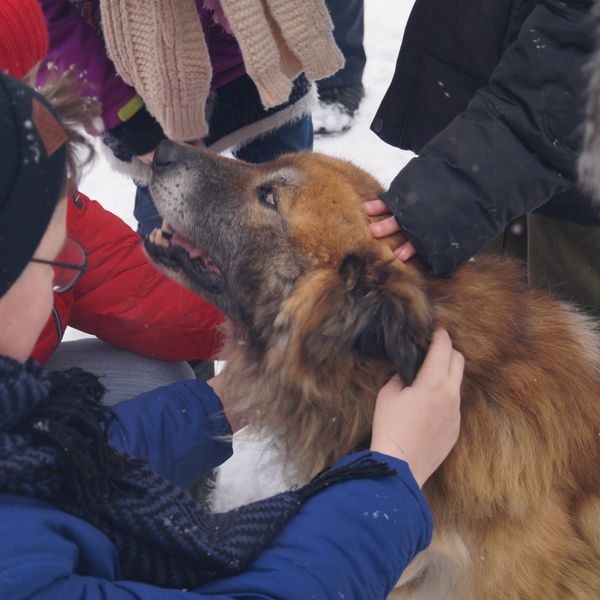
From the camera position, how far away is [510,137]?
1.56 m

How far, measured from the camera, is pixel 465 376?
1.59 metres

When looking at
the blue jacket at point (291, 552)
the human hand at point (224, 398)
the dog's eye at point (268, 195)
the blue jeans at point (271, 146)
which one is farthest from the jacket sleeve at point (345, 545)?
the blue jeans at point (271, 146)

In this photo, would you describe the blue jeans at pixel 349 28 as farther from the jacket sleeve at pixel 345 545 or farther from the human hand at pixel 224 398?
the jacket sleeve at pixel 345 545

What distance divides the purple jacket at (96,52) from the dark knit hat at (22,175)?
105 cm

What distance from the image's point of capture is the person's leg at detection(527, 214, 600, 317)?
2.17 m

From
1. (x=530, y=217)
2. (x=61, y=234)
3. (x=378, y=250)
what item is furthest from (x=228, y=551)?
(x=530, y=217)

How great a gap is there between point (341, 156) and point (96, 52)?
2.93ft

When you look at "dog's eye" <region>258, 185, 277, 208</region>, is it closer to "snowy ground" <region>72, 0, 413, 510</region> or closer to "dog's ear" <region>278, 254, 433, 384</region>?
"dog's ear" <region>278, 254, 433, 384</region>

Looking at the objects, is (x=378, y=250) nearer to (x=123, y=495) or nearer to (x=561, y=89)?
(x=561, y=89)

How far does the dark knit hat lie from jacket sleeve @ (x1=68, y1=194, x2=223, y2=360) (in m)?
1.07

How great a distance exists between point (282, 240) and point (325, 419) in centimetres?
50

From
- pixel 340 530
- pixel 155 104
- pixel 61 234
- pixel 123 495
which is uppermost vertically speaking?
pixel 61 234

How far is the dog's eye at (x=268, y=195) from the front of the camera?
178 centimetres

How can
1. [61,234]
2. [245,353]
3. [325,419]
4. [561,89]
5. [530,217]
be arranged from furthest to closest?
[530,217], [245,353], [325,419], [561,89], [61,234]
